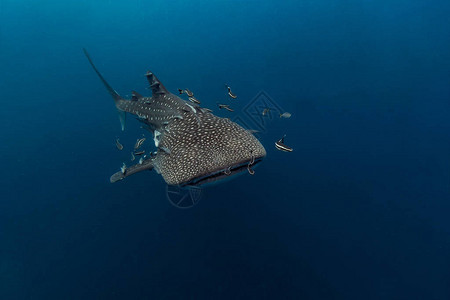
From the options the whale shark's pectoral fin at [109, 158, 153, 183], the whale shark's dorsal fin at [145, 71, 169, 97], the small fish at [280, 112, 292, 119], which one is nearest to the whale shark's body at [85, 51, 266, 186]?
the whale shark's pectoral fin at [109, 158, 153, 183]

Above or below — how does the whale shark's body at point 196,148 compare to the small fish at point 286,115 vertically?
above

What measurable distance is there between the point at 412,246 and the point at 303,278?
4.07 m

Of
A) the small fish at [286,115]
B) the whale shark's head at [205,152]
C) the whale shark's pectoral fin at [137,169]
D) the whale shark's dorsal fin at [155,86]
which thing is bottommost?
the small fish at [286,115]

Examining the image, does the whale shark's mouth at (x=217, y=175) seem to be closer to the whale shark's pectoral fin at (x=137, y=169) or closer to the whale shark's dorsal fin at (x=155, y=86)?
the whale shark's pectoral fin at (x=137, y=169)

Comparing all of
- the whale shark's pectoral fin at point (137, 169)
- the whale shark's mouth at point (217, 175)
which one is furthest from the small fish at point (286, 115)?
the whale shark's pectoral fin at point (137, 169)

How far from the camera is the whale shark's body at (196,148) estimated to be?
18.8ft

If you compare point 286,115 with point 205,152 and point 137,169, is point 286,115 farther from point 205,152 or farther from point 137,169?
point 137,169

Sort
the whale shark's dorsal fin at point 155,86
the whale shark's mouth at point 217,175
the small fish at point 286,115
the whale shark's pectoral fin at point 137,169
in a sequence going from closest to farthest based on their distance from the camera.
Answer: the whale shark's mouth at point 217,175, the whale shark's pectoral fin at point 137,169, the whale shark's dorsal fin at point 155,86, the small fish at point 286,115

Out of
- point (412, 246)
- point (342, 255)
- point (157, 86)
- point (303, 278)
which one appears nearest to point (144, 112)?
point (157, 86)

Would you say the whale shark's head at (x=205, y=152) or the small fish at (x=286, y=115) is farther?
the small fish at (x=286, y=115)

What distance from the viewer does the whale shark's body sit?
5.72m

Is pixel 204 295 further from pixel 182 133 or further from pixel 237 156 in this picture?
pixel 182 133

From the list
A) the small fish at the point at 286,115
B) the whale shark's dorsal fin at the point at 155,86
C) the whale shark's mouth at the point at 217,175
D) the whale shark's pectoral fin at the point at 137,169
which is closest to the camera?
the whale shark's mouth at the point at 217,175

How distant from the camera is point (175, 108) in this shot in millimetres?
8203
